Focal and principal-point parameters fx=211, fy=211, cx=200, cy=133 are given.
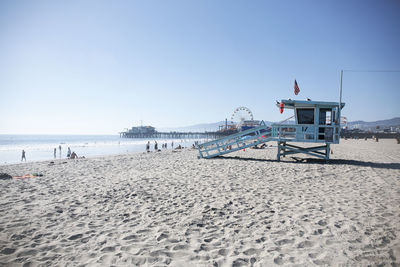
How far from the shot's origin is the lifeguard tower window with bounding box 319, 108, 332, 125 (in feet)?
38.2

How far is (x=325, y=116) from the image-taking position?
38.5 feet

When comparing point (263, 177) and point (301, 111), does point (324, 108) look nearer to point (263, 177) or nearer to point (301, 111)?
point (301, 111)

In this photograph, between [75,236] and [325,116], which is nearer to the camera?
[75,236]

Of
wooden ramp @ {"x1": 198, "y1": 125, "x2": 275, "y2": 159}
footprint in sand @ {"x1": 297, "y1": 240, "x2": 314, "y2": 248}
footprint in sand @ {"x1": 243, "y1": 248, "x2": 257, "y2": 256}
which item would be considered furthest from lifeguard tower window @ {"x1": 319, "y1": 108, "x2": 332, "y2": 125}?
footprint in sand @ {"x1": 243, "y1": 248, "x2": 257, "y2": 256}

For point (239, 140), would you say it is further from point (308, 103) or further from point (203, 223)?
point (203, 223)

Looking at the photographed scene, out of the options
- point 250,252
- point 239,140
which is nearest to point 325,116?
point 239,140

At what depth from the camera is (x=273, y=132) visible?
40.7 feet

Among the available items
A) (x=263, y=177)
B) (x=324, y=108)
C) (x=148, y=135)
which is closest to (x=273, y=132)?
(x=324, y=108)

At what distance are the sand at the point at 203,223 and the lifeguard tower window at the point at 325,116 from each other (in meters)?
4.77

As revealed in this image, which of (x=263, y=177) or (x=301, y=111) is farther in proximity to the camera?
(x=301, y=111)

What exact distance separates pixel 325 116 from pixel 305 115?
100cm

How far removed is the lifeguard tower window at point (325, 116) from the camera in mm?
11648

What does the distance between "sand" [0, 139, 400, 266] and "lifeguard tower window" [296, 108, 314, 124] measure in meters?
5.14

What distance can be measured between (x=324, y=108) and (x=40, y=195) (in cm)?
1315
